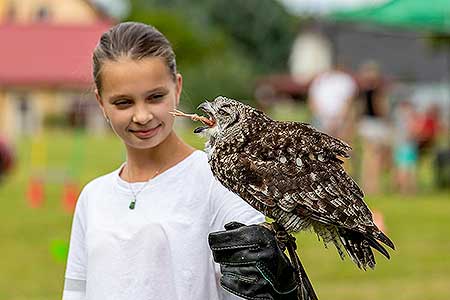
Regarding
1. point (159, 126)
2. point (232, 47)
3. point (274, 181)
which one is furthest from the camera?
point (232, 47)

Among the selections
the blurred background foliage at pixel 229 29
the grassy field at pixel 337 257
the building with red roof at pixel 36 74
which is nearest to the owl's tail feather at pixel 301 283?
the grassy field at pixel 337 257

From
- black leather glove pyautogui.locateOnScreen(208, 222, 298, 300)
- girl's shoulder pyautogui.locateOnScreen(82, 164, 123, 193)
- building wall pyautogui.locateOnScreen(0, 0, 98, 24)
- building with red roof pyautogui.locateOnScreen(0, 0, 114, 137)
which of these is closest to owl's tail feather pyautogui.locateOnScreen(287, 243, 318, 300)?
black leather glove pyautogui.locateOnScreen(208, 222, 298, 300)

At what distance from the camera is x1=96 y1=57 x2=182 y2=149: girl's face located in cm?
368

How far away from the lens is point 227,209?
3658 millimetres

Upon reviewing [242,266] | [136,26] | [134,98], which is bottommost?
[242,266]

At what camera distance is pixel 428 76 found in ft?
244

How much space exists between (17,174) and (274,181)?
19106 mm

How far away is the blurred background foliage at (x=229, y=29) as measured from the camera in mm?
64625

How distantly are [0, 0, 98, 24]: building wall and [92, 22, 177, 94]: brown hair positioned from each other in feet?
207

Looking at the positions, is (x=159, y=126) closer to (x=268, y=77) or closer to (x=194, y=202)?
(x=194, y=202)

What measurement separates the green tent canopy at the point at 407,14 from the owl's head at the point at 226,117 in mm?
13863

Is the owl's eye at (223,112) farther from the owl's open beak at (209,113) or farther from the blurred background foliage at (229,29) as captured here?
the blurred background foliage at (229,29)

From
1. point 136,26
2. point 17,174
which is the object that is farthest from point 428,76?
point 136,26

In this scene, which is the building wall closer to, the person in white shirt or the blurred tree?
the blurred tree
